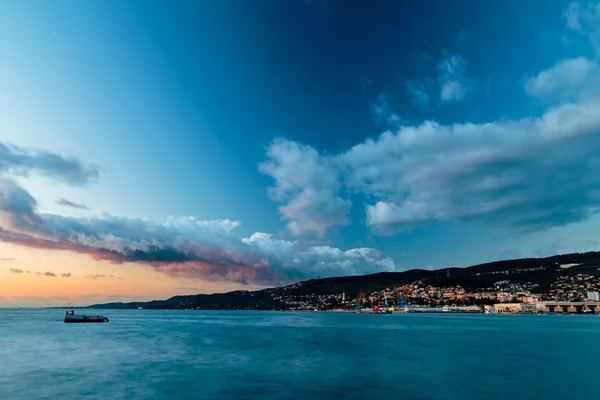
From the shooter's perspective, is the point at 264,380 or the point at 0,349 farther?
the point at 0,349

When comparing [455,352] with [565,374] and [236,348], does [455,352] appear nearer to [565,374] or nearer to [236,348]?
[565,374]

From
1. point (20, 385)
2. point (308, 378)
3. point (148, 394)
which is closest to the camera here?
point (148, 394)

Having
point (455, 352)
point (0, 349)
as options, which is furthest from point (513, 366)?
point (0, 349)

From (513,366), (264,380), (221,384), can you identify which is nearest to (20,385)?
(221,384)

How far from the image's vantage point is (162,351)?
2466 inches

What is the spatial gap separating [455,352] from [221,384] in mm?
40513

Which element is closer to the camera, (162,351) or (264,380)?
(264,380)

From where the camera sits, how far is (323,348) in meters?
66.7

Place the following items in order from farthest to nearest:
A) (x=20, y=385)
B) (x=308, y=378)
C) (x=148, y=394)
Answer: (x=308, y=378), (x=20, y=385), (x=148, y=394)

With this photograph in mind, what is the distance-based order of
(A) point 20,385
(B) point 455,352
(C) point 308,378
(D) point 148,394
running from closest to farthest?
(D) point 148,394, (A) point 20,385, (C) point 308,378, (B) point 455,352

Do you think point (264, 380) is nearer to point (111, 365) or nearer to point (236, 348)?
point (111, 365)

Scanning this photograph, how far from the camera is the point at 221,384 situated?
3681cm

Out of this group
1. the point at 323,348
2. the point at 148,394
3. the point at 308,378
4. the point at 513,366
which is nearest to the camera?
the point at 148,394

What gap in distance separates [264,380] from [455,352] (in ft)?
120
